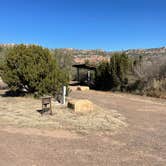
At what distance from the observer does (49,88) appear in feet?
61.4

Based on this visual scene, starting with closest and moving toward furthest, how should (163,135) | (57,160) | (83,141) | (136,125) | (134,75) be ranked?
(57,160) → (83,141) → (163,135) → (136,125) → (134,75)

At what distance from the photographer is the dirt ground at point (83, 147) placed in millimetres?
7094

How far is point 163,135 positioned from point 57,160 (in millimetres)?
4240

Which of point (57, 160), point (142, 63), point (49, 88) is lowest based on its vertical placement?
point (57, 160)

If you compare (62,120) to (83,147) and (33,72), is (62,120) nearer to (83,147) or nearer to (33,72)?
(83,147)

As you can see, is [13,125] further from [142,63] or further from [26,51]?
[142,63]

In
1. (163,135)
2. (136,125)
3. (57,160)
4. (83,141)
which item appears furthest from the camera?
(136,125)

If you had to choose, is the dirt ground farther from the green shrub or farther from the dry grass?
the green shrub

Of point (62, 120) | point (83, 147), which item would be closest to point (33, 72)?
point (62, 120)

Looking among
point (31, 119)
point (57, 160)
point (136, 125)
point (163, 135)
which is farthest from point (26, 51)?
point (57, 160)

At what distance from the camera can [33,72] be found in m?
18.6

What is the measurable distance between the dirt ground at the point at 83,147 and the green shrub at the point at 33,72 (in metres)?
8.20

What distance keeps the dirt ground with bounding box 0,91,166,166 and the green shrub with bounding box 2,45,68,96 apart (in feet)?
26.9

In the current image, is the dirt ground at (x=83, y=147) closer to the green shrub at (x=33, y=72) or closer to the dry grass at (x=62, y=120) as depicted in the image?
the dry grass at (x=62, y=120)
